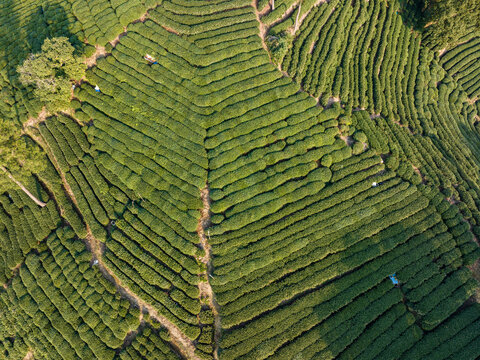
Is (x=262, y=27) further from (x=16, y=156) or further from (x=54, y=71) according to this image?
(x=16, y=156)

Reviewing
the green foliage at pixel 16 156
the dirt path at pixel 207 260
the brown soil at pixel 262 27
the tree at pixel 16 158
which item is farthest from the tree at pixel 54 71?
the brown soil at pixel 262 27

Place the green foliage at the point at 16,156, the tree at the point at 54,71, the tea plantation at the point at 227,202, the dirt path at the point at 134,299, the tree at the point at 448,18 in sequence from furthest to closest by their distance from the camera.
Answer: the tree at the point at 448,18, the tree at the point at 54,71, the green foliage at the point at 16,156, the tea plantation at the point at 227,202, the dirt path at the point at 134,299

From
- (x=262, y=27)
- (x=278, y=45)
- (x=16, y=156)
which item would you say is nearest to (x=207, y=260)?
(x=16, y=156)

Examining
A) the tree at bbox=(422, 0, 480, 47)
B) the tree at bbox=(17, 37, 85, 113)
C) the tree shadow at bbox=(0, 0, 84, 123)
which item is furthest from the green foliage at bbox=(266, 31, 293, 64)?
the tree at bbox=(422, 0, 480, 47)

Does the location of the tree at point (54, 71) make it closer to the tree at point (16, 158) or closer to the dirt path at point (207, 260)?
the tree at point (16, 158)

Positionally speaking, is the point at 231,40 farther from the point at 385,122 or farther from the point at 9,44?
the point at 9,44

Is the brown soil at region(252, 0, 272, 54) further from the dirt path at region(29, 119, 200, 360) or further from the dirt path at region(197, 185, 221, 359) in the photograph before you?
the dirt path at region(29, 119, 200, 360)
